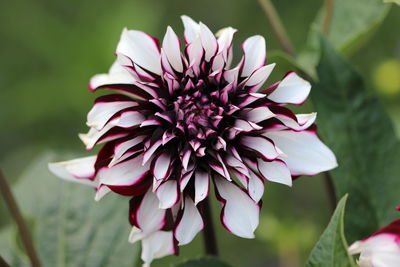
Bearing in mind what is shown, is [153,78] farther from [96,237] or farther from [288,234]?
[288,234]

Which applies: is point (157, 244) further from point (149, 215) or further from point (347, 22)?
point (347, 22)

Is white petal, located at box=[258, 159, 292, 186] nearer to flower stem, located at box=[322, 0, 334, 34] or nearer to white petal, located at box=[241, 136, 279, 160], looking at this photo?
white petal, located at box=[241, 136, 279, 160]

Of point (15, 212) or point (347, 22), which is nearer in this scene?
point (15, 212)

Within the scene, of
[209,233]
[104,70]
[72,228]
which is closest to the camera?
[209,233]

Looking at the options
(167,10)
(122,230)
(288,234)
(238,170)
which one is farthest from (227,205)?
(167,10)

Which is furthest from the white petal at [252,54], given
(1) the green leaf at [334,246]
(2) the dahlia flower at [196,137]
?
(1) the green leaf at [334,246]

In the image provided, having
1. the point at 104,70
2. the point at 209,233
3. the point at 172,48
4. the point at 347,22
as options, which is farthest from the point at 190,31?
the point at 104,70
